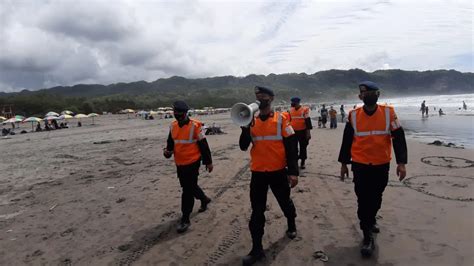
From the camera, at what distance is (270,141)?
4258 mm

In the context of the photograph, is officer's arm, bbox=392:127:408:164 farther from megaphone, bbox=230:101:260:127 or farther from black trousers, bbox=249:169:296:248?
megaphone, bbox=230:101:260:127

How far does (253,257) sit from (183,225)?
5.16 ft

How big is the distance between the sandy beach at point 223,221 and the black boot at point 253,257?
0.42 feet

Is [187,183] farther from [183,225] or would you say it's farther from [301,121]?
[301,121]

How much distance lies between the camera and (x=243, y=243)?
4.78 m

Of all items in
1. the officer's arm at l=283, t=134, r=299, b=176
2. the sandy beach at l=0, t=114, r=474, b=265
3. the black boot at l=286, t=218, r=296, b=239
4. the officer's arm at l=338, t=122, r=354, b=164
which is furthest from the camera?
the black boot at l=286, t=218, r=296, b=239

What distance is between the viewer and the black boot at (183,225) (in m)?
5.25

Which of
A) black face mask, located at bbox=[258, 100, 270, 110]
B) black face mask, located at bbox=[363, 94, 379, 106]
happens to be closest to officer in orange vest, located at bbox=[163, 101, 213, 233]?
black face mask, located at bbox=[258, 100, 270, 110]

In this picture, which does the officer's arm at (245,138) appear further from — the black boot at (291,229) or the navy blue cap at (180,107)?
the navy blue cap at (180,107)

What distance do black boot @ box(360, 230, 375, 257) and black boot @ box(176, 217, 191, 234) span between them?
8.49ft

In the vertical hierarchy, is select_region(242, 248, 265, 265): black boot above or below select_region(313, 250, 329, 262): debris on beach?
above

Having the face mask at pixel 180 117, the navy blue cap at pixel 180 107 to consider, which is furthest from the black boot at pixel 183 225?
the navy blue cap at pixel 180 107

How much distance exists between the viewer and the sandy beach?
4.42m

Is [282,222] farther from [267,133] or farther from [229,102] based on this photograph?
[229,102]
